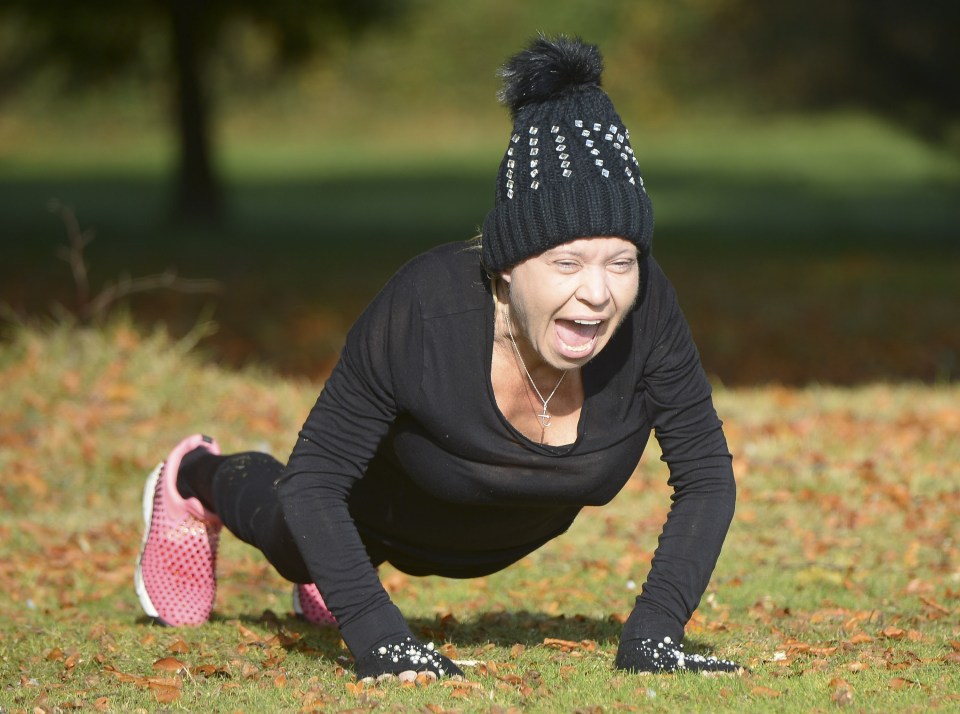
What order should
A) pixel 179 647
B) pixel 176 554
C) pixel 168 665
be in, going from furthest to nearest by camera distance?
pixel 176 554, pixel 179 647, pixel 168 665

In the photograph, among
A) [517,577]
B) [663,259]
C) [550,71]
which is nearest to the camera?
[550,71]

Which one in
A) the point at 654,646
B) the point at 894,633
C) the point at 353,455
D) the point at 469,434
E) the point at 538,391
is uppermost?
the point at 538,391

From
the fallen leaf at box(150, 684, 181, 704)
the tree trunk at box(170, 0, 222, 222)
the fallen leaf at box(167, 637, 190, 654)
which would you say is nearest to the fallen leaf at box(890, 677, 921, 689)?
the fallen leaf at box(150, 684, 181, 704)

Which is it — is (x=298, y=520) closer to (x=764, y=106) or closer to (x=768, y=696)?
(x=768, y=696)

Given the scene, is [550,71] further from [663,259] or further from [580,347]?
[663,259]

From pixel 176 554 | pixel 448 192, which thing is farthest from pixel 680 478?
pixel 448 192

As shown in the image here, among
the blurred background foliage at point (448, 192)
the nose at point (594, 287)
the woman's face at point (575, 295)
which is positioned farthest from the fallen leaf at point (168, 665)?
the blurred background foliage at point (448, 192)

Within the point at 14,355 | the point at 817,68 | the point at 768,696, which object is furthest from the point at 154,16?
the point at 768,696

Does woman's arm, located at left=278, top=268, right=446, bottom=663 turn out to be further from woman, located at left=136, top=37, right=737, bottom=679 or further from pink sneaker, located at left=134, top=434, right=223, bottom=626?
pink sneaker, located at left=134, top=434, right=223, bottom=626

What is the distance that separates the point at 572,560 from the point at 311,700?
285 cm

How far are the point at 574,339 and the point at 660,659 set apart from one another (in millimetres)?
909

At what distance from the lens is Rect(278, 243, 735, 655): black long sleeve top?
151 inches

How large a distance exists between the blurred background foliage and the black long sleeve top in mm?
7358

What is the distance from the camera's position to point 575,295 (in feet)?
12.1
